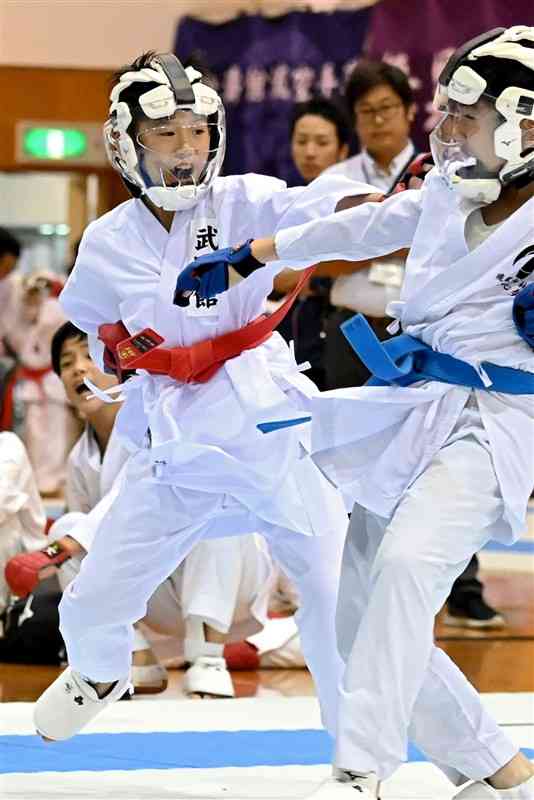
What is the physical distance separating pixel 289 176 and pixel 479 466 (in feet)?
21.4

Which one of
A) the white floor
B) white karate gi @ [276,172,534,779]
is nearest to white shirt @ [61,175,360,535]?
white karate gi @ [276,172,534,779]

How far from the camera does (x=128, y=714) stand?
4.66m

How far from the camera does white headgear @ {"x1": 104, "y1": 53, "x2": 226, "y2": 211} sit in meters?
3.75

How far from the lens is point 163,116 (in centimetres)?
375

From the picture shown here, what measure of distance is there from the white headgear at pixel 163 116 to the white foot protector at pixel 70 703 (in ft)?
3.77

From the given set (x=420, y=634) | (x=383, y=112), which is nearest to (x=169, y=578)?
(x=383, y=112)

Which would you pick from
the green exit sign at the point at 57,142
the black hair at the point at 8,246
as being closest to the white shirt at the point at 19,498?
the black hair at the point at 8,246

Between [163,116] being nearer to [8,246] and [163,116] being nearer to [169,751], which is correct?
[169,751]

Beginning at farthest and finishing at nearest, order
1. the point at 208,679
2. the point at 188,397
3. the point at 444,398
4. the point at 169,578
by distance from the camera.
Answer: the point at 169,578 → the point at 208,679 → the point at 188,397 → the point at 444,398

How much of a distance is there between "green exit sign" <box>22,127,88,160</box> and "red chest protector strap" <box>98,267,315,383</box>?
8.53m

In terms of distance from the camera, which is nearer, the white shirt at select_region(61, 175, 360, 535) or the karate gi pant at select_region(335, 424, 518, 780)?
the karate gi pant at select_region(335, 424, 518, 780)

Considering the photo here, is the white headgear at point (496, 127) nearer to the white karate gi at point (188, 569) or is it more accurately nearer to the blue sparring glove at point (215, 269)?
the blue sparring glove at point (215, 269)

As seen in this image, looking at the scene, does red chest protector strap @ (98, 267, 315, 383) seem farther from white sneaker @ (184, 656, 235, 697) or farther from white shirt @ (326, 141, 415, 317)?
white shirt @ (326, 141, 415, 317)

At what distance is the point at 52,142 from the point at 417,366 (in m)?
9.15
